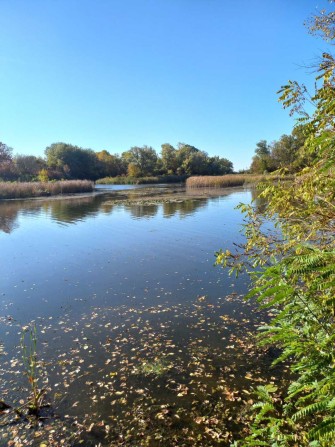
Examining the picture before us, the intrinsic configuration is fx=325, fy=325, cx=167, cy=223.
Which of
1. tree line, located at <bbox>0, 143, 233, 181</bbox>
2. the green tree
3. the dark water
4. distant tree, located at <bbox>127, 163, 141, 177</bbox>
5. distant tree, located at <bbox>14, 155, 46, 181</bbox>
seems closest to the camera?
the green tree

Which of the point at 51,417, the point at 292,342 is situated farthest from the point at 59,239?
the point at 292,342

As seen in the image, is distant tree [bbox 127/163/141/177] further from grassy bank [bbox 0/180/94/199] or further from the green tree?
the green tree

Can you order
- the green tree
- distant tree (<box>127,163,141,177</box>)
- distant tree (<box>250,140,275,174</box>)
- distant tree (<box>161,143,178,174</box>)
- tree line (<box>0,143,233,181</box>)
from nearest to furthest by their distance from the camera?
the green tree
distant tree (<box>250,140,275,174</box>)
tree line (<box>0,143,233,181</box>)
distant tree (<box>161,143,178,174</box>)
distant tree (<box>127,163,141,177</box>)

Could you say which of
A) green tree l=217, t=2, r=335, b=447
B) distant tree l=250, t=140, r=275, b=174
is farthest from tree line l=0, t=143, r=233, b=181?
green tree l=217, t=2, r=335, b=447

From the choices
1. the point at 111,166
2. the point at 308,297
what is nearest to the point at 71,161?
the point at 111,166

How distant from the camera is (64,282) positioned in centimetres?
1237

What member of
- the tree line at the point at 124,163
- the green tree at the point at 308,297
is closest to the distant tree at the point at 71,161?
the tree line at the point at 124,163

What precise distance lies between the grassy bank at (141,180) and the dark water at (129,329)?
256ft

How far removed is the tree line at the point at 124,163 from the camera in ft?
311

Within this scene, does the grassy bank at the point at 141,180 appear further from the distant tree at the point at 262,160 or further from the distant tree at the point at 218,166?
the distant tree at the point at 262,160

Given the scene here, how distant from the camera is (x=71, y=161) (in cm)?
9825

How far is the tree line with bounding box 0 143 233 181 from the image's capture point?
94.9 meters

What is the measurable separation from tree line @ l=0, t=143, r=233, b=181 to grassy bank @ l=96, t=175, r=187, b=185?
3002 millimetres

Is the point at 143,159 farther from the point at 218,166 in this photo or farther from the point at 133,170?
the point at 218,166
